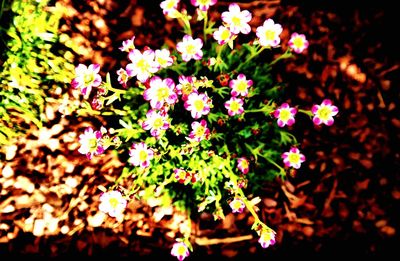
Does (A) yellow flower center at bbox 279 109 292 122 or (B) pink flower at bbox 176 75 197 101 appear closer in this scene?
(B) pink flower at bbox 176 75 197 101

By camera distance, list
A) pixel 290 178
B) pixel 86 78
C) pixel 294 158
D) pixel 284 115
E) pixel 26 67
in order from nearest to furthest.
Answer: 1. pixel 86 78
2. pixel 284 115
3. pixel 294 158
4. pixel 26 67
5. pixel 290 178

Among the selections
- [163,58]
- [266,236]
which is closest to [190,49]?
[163,58]

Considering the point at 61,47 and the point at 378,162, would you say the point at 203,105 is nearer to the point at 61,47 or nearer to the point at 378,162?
the point at 61,47

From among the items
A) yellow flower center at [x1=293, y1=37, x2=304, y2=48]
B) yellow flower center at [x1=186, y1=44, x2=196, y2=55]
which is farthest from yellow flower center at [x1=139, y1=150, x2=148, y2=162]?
yellow flower center at [x1=293, y1=37, x2=304, y2=48]

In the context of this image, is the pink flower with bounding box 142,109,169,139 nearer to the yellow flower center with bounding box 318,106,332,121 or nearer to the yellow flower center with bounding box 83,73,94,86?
the yellow flower center with bounding box 83,73,94,86

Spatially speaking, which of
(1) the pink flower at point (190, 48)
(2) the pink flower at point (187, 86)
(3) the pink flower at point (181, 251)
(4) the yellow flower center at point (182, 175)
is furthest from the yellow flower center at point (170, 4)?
(3) the pink flower at point (181, 251)

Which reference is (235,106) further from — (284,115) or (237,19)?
(237,19)
